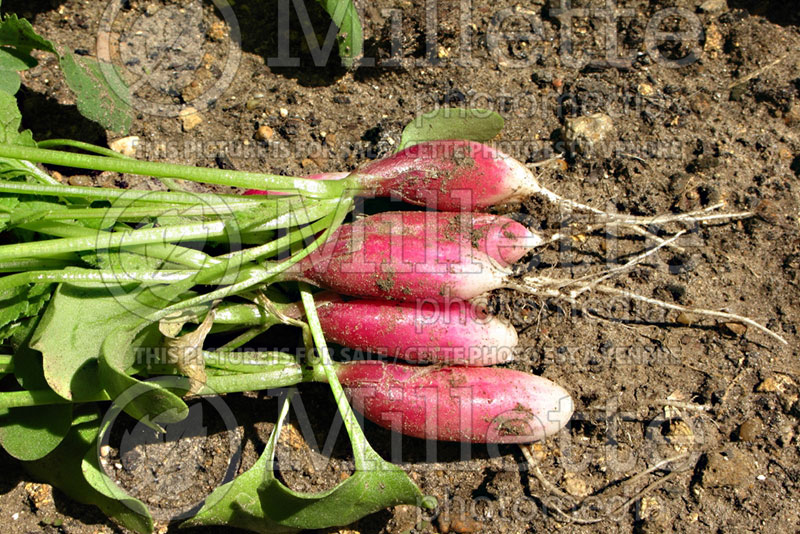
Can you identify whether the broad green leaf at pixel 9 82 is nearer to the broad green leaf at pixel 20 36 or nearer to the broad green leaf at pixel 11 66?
the broad green leaf at pixel 11 66

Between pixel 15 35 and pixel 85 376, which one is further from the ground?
pixel 15 35

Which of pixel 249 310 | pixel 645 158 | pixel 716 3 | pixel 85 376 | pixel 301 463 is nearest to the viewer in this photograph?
pixel 85 376

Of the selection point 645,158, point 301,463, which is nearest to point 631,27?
point 645,158

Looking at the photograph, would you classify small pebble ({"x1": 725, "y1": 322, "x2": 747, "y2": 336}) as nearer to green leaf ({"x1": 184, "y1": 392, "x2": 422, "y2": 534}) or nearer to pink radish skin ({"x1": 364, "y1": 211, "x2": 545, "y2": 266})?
pink radish skin ({"x1": 364, "y1": 211, "x2": 545, "y2": 266})

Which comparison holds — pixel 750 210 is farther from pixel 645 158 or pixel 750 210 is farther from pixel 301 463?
pixel 301 463

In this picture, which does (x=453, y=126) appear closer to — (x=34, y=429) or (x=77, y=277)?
(x=77, y=277)

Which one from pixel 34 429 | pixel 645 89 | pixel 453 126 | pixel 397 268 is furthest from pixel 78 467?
pixel 645 89

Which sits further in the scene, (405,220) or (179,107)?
(179,107)

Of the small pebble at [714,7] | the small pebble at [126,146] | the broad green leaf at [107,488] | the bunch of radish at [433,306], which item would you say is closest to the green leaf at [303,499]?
the broad green leaf at [107,488]
